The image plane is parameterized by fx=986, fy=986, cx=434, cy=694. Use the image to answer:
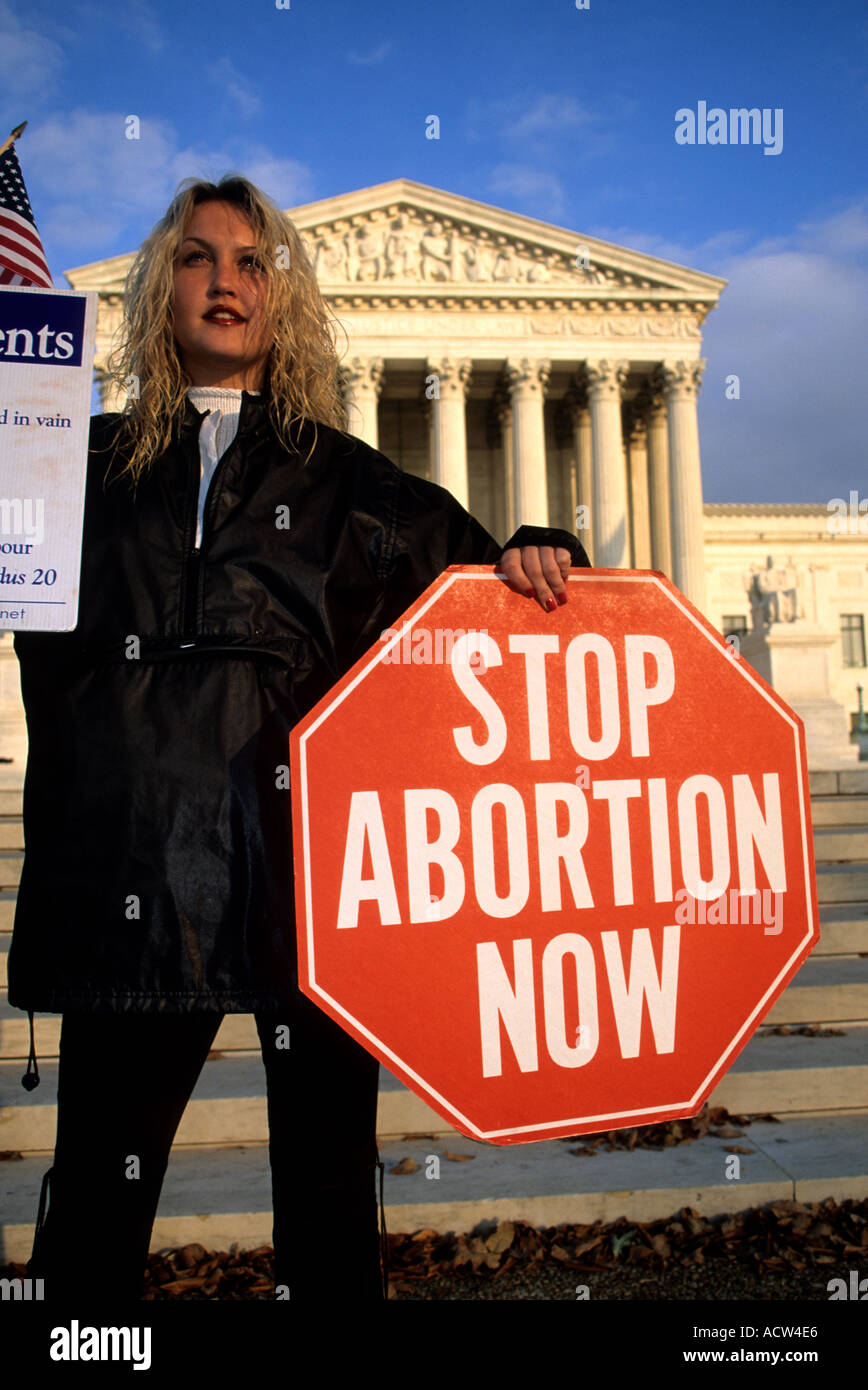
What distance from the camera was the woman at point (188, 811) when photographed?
1.69 meters

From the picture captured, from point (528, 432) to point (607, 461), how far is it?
315cm

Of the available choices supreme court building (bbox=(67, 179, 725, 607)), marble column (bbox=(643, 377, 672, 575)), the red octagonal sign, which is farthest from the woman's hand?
marble column (bbox=(643, 377, 672, 575))

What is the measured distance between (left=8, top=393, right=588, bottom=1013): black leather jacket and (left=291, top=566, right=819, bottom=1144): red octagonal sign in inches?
10.1

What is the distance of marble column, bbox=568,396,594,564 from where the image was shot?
123 ft

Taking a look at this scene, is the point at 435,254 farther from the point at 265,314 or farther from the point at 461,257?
the point at 265,314

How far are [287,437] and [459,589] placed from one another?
741 mm

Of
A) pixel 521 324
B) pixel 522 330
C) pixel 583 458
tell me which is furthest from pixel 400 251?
pixel 583 458

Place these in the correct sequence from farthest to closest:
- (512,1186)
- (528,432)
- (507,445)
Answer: (507,445) < (528,432) < (512,1186)

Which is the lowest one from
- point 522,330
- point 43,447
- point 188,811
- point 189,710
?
point 188,811

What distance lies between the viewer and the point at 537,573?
1490 mm

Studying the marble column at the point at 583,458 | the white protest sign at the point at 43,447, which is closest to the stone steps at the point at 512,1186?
the white protest sign at the point at 43,447

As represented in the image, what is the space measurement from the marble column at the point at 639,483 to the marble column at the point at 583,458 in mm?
2323
